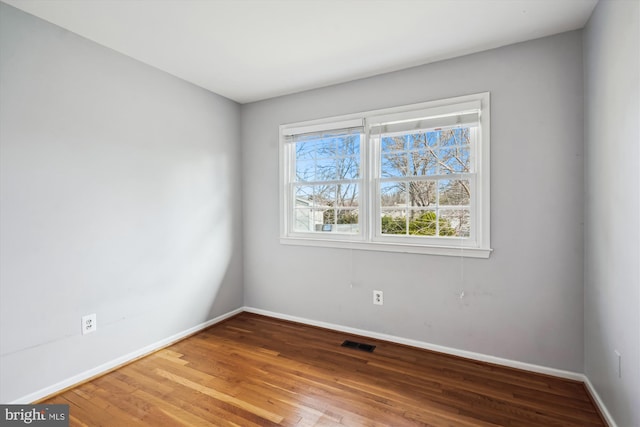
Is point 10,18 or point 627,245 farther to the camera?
point 10,18

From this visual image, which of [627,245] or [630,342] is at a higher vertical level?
[627,245]

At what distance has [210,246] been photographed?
3377 millimetres

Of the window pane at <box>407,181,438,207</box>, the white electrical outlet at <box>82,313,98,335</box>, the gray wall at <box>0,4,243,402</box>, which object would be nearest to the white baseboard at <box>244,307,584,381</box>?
the gray wall at <box>0,4,243,402</box>

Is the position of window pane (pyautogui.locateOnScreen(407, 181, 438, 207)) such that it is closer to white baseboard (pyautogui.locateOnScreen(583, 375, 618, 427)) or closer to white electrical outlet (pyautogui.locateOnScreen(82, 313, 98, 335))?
white baseboard (pyautogui.locateOnScreen(583, 375, 618, 427))

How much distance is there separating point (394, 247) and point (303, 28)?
1917 millimetres

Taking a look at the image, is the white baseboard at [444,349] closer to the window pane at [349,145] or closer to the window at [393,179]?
the window at [393,179]

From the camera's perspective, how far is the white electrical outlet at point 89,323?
230 centimetres

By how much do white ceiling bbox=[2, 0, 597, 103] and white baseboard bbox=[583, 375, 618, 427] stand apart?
2436mm

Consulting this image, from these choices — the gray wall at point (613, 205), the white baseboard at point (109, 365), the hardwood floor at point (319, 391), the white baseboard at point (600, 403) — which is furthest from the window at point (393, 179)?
the white baseboard at point (109, 365)

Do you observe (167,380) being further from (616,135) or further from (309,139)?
(616,135)

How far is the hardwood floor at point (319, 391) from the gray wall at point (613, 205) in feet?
1.19

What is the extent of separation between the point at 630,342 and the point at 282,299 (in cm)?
280

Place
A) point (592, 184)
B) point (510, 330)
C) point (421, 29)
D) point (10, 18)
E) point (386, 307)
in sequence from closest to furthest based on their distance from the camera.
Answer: point (10, 18) < point (592, 184) < point (421, 29) < point (510, 330) < point (386, 307)

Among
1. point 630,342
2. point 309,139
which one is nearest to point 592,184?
point 630,342
